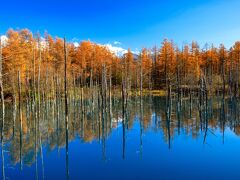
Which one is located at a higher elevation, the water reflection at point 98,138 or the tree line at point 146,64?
the tree line at point 146,64

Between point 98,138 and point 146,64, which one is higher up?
point 146,64

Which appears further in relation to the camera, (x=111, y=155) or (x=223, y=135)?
(x=223, y=135)

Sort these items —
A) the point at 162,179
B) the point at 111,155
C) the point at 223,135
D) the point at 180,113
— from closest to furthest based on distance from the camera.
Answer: the point at 162,179, the point at 111,155, the point at 223,135, the point at 180,113

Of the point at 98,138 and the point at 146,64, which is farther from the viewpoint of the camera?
the point at 146,64

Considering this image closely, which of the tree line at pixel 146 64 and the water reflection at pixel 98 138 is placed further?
the tree line at pixel 146 64

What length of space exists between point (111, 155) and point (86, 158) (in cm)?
150

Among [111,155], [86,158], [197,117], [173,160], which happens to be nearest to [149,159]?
[173,160]

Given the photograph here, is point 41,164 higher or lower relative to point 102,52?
lower

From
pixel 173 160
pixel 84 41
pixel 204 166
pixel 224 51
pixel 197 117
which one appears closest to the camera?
pixel 204 166

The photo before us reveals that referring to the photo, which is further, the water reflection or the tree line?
the tree line

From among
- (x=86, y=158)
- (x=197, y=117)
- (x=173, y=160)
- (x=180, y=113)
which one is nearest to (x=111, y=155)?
(x=86, y=158)

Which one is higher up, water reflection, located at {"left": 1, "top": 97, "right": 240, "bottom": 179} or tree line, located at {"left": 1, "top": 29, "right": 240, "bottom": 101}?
tree line, located at {"left": 1, "top": 29, "right": 240, "bottom": 101}

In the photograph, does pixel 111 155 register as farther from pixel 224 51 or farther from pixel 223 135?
pixel 224 51

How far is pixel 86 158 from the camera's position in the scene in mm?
16641
